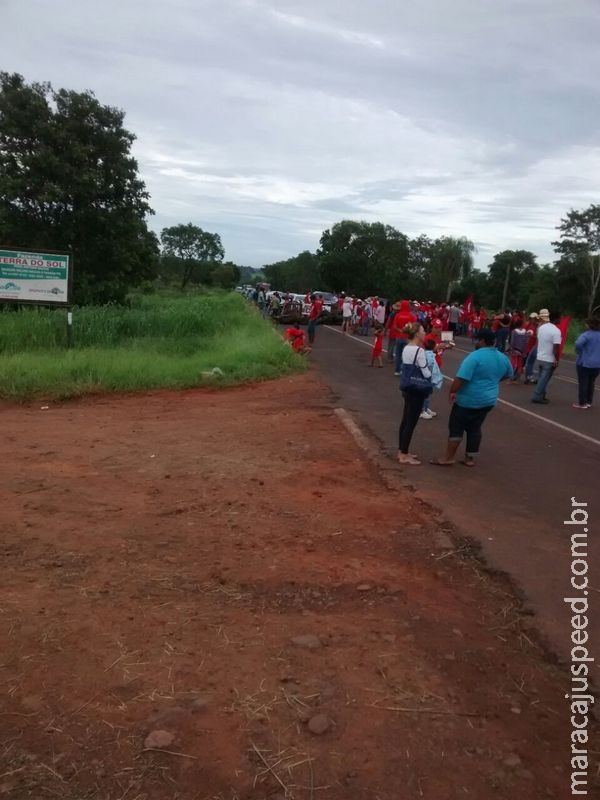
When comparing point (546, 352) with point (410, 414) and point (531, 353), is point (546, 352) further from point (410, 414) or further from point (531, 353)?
point (410, 414)

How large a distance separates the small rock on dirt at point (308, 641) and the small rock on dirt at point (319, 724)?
586 millimetres

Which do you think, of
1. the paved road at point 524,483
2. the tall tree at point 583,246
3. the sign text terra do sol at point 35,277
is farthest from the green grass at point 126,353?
the tall tree at point 583,246

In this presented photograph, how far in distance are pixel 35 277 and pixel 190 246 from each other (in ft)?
319

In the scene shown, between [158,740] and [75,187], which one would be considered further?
[75,187]

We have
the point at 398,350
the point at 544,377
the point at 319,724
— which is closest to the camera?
the point at 319,724

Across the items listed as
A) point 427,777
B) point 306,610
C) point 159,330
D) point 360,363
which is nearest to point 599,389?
point 360,363

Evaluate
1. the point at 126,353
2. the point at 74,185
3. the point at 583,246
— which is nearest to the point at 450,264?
the point at 583,246

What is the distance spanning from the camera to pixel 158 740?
111 inches

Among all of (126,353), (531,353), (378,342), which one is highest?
(531,353)

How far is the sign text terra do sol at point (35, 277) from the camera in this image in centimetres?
1472

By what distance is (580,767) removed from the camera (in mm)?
2814

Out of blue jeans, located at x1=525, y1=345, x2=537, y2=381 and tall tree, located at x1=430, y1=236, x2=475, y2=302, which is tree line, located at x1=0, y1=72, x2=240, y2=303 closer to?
blue jeans, located at x1=525, y1=345, x2=537, y2=381

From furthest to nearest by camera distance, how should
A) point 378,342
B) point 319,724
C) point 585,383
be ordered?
point 378,342, point 585,383, point 319,724

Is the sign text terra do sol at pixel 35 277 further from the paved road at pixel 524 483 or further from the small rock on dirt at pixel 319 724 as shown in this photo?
the small rock on dirt at pixel 319 724
